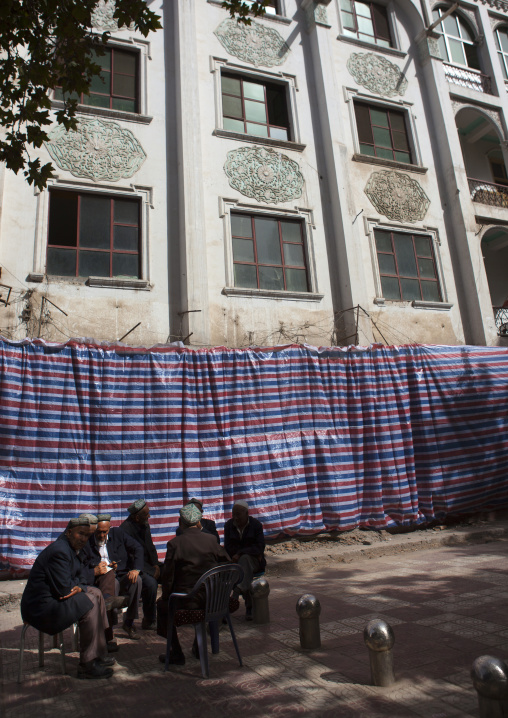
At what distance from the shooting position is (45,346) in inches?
289

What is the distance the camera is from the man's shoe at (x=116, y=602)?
460cm

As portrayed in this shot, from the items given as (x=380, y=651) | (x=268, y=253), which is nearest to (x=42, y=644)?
(x=380, y=651)

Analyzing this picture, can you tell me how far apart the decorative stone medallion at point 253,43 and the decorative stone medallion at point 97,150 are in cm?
367

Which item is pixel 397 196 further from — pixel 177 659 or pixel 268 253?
pixel 177 659

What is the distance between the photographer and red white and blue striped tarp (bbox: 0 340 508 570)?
694cm

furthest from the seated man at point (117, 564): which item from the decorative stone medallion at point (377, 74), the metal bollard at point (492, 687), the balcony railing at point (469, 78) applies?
the balcony railing at point (469, 78)

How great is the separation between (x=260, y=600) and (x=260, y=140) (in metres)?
9.36

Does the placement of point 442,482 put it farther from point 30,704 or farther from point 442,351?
point 30,704

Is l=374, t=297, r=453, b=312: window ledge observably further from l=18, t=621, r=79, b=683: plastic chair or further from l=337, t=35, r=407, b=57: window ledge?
l=18, t=621, r=79, b=683: plastic chair

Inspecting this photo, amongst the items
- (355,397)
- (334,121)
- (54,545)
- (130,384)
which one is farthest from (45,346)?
(334,121)

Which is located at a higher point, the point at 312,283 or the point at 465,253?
the point at 465,253

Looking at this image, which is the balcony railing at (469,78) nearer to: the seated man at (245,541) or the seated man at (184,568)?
the seated man at (245,541)

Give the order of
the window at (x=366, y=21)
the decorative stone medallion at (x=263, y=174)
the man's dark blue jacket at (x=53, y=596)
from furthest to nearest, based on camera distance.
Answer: the window at (x=366, y=21), the decorative stone medallion at (x=263, y=174), the man's dark blue jacket at (x=53, y=596)

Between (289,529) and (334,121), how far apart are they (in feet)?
29.8
